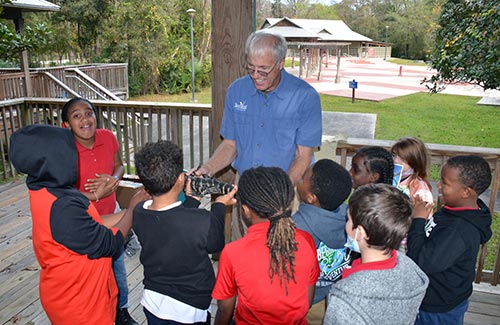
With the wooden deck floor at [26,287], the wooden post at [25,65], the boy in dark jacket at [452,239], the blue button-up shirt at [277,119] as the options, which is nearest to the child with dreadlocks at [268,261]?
the boy in dark jacket at [452,239]

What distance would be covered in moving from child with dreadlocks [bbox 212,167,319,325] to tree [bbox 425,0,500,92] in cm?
605

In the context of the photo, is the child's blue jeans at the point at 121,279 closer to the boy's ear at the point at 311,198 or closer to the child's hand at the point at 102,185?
the child's hand at the point at 102,185

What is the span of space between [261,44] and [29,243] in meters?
2.78

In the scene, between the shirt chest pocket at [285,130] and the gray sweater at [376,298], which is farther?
the shirt chest pocket at [285,130]

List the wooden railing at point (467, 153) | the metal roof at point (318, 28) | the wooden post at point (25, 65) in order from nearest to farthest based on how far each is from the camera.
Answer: the wooden railing at point (467, 153) → the wooden post at point (25, 65) → the metal roof at point (318, 28)

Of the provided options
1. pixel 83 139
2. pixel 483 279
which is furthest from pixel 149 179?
pixel 483 279

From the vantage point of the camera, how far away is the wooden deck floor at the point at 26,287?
2504 millimetres

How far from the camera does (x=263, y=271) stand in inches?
55.7

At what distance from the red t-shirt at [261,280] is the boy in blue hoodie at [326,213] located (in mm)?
191

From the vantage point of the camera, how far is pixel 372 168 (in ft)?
6.47

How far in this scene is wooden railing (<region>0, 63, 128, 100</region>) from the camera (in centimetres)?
969

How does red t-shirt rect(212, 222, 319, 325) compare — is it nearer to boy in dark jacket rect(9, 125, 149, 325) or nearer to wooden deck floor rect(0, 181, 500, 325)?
boy in dark jacket rect(9, 125, 149, 325)

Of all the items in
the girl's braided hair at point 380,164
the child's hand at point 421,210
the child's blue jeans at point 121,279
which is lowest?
the child's blue jeans at point 121,279

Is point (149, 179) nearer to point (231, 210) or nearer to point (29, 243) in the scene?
point (231, 210)
